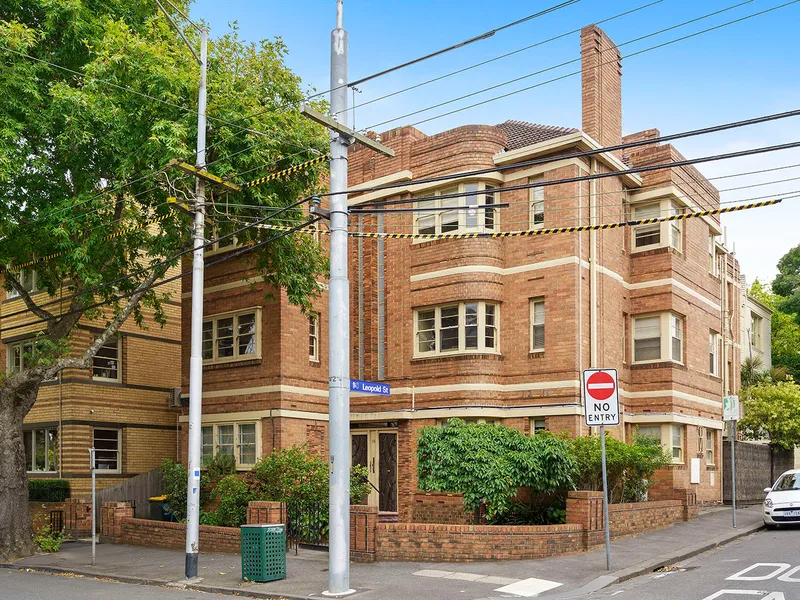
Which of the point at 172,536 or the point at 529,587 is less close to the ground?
the point at 529,587

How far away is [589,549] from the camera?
52.5 ft

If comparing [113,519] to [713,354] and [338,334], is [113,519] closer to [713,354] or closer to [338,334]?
[338,334]

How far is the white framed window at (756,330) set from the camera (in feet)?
137

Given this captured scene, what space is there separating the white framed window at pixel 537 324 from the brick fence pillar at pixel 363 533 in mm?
8582

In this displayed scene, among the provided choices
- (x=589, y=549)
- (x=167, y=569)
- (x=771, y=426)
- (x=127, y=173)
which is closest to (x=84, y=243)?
(x=127, y=173)

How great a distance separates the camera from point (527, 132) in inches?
1010

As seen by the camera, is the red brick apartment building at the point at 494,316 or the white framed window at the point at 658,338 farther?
the white framed window at the point at 658,338

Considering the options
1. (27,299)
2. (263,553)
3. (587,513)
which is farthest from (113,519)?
Result: (587,513)

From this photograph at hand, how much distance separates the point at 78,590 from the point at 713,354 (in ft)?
67.1

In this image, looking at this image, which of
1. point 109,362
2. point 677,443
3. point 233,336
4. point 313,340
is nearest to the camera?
point 677,443

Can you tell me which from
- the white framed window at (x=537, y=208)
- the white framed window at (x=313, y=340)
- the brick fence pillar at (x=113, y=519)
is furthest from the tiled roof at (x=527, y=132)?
the brick fence pillar at (x=113, y=519)

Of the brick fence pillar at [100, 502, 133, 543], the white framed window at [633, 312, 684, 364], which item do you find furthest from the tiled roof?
the brick fence pillar at [100, 502, 133, 543]

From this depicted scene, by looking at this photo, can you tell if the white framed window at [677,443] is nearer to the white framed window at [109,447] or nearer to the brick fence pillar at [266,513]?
the brick fence pillar at [266,513]

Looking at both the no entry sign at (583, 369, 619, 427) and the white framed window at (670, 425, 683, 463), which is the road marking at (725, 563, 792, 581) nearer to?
the no entry sign at (583, 369, 619, 427)
